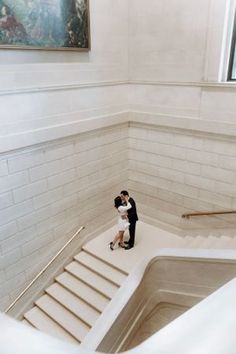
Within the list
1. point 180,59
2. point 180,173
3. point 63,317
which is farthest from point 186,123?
point 63,317

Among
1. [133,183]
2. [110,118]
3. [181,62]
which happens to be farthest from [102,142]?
[181,62]

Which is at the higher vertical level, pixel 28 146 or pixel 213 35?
pixel 213 35

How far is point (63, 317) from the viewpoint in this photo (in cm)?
530

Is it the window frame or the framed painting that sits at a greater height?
the framed painting

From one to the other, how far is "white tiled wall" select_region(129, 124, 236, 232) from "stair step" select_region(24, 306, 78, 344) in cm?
333

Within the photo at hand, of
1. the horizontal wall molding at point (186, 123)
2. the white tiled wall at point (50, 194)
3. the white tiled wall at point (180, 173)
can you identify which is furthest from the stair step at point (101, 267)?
the horizontal wall molding at point (186, 123)

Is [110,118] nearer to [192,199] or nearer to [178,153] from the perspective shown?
[178,153]

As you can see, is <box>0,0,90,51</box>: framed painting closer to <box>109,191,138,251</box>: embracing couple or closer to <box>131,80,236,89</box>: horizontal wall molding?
<box>131,80,236,89</box>: horizontal wall molding

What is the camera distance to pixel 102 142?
249 inches

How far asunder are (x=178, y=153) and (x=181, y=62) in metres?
1.89

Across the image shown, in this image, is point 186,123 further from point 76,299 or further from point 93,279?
point 76,299

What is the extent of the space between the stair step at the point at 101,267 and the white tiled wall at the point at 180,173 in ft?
6.21

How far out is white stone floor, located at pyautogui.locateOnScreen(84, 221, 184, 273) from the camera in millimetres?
5969

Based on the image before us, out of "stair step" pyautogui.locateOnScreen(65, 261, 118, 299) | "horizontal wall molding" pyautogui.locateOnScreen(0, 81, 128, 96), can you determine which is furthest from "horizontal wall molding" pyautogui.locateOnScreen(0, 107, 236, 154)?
"stair step" pyautogui.locateOnScreen(65, 261, 118, 299)
